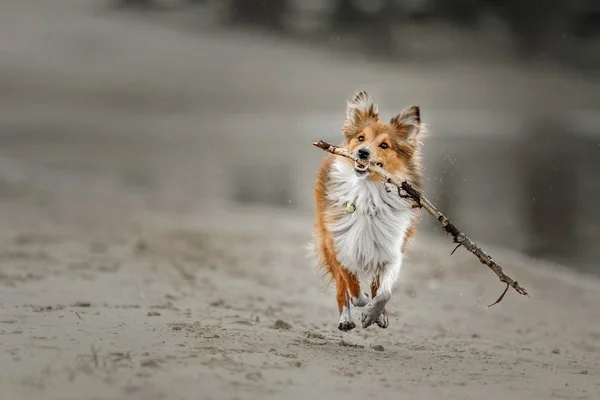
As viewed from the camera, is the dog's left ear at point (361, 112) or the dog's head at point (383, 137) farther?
the dog's left ear at point (361, 112)

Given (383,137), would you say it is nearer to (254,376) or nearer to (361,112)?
(361,112)

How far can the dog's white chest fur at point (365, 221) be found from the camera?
21.7ft

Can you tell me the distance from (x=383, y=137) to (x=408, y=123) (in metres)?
0.32

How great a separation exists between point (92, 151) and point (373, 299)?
61.0 feet

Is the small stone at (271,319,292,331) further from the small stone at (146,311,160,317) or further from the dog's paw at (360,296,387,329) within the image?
the small stone at (146,311,160,317)

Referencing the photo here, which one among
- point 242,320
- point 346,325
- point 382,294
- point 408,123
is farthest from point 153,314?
point 408,123

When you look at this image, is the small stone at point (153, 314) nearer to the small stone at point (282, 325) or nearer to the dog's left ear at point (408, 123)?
the small stone at point (282, 325)

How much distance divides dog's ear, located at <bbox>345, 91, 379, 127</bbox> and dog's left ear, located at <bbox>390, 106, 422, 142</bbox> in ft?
0.60

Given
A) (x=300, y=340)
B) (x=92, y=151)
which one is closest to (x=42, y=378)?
(x=300, y=340)

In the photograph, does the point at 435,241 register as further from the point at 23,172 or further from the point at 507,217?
the point at 23,172

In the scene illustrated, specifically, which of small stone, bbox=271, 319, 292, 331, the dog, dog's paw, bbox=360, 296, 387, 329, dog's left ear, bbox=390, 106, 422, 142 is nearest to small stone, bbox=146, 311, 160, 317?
small stone, bbox=271, 319, 292, 331

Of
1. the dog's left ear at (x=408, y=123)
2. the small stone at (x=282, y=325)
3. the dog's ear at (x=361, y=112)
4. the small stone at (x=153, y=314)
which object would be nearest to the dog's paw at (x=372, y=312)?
the small stone at (x=282, y=325)

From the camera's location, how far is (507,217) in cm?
1667

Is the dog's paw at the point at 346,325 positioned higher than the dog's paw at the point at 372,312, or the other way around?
the dog's paw at the point at 372,312
